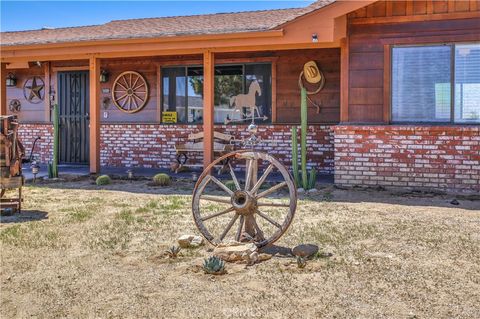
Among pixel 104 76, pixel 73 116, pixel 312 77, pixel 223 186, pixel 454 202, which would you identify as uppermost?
pixel 104 76

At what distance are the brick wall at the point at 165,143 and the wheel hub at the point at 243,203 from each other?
5801 mm

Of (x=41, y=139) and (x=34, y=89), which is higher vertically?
(x=34, y=89)

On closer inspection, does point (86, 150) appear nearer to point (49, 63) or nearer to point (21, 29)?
point (49, 63)

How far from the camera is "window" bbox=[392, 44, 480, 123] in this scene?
7277 millimetres

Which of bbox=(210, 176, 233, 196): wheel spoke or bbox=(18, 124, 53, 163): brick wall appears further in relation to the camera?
bbox=(18, 124, 53, 163): brick wall

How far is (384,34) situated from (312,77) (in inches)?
87.1

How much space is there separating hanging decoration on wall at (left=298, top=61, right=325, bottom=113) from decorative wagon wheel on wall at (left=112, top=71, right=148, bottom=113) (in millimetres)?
3819

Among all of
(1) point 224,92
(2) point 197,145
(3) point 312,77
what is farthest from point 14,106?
(3) point 312,77

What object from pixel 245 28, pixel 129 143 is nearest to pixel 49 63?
pixel 129 143

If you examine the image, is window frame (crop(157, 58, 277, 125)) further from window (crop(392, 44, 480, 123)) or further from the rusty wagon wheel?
the rusty wagon wheel

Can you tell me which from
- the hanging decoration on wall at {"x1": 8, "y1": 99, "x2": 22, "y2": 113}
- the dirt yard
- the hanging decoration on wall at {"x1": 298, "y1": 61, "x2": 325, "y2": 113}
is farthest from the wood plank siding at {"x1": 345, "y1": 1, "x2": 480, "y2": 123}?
the hanging decoration on wall at {"x1": 8, "y1": 99, "x2": 22, "y2": 113}

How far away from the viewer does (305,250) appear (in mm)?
4000

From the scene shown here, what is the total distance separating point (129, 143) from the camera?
11.4m

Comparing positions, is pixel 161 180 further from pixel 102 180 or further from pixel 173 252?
pixel 173 252
